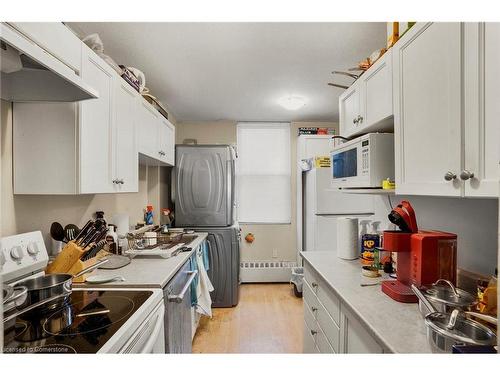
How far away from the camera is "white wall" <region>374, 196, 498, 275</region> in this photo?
110cm

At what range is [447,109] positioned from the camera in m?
0.97

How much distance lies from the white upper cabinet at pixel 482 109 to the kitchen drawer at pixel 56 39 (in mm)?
1517

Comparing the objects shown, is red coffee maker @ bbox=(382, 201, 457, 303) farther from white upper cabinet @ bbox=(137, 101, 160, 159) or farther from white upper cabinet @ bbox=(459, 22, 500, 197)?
white upper cabinet @ bbox=(137, 101, 160, 159)

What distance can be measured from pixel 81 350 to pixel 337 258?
1548 mm

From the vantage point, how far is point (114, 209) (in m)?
2.25

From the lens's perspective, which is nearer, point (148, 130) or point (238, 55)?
point (238, 55)

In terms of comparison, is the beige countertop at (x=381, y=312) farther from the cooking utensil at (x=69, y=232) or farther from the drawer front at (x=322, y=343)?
the cooking utensil at (x=69, y=232)

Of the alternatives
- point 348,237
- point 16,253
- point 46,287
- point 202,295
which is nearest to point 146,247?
point 202,295

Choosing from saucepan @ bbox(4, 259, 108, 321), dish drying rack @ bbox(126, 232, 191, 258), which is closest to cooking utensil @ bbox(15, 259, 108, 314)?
saucepan @ bbox(4, 259, 108, 321)

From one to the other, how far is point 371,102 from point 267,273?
116 inches

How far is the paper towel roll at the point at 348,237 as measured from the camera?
1800mm

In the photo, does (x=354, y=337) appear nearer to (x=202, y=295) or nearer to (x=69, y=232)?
(x=69, y=232)

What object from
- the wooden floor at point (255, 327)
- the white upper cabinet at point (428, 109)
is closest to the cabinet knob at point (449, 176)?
the white upper cabinet at point (428, 109)

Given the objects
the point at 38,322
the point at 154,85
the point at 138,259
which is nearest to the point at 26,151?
the point at 38,322
